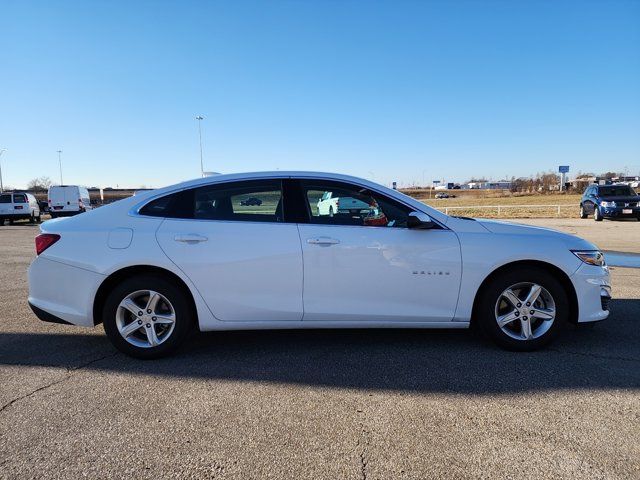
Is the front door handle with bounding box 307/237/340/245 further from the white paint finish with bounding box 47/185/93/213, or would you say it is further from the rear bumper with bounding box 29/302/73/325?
the white paint finish with bounding box 47/185/93/213

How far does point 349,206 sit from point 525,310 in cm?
181

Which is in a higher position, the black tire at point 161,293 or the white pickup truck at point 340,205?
the white pickup truck at point 340,205

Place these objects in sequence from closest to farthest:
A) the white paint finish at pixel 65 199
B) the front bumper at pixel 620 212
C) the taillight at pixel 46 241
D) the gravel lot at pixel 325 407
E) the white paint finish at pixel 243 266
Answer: the gravel lot at pixel 325 407 < the white paint finish at pixel 243 266 < the taillight at pixel 46 241 < the front bumper at pixel 620 212 < the white paint finish at pixel 65 199

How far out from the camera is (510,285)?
12.6 ft

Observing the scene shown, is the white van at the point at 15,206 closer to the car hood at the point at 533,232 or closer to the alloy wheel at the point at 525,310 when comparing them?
the car hood at the point at 533,232

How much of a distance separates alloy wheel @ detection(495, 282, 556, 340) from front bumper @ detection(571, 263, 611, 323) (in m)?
0.25

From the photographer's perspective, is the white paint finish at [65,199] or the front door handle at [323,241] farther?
the white paint finish at [65,199]

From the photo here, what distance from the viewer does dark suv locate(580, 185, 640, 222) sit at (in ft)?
63.1

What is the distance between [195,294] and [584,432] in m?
2.98

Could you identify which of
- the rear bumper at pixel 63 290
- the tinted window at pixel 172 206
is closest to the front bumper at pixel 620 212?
the tinted window at pixel 172 206

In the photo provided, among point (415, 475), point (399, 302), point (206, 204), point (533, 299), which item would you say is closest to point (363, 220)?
point (399, 302)

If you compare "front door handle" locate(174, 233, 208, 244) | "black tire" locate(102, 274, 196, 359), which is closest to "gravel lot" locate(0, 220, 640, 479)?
"black tire" locate(102, 274, 196, 359)

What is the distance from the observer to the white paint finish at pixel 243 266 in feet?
12.3

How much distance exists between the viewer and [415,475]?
2264 millimetres
